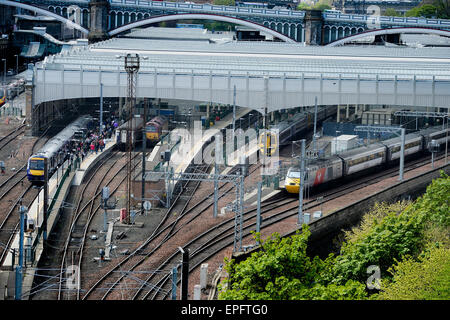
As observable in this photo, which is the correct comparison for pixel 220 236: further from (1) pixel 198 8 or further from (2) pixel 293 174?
(1) pixel 198 8

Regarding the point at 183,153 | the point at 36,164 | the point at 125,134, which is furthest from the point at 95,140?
the point at 36,164

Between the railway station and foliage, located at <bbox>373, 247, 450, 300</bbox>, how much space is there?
12.6 feet

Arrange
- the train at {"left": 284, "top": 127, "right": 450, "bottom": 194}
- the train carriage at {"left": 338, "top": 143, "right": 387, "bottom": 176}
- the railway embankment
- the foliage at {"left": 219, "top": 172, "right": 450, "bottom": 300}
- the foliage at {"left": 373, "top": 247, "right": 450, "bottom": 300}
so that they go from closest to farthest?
1. the foliage at {"left": 373, "top": 247, "right": 450, "bottom": 300}
2. the foliage at {"left": 219, "top": 172, "right": 450, "bottom": 300}
3. the railway embankment
4. the train at {"left": 284, "top": 127, "right": 450, "bottom": 194}
5. the train carriage at {"left": 338, "top": 143, "right": 387, "bottom": 176}

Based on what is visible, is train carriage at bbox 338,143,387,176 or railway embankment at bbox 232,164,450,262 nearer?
railway embankment at bbox 232,164,450,262

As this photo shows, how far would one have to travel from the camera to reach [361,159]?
48.6 metres

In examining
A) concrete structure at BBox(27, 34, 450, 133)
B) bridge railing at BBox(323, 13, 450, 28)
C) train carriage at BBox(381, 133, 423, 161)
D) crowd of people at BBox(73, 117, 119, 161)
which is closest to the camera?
crowd of people at BBox(73, 117, 119, 161)

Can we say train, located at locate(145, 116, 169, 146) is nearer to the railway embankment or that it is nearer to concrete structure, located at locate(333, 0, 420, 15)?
the railway embankment

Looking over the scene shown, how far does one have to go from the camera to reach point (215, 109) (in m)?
62.1

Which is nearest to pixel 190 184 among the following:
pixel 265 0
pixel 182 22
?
pixel 182 22

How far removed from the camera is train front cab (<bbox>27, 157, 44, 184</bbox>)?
1740 inches

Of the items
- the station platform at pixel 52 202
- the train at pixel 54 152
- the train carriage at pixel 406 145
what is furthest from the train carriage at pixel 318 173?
the train at pixel 54 152

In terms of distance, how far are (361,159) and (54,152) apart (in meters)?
15.5

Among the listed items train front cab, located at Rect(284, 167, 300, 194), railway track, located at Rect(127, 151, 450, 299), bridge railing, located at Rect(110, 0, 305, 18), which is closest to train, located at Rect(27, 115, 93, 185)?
railway track, located at Rect(127, 151, 450, 299)
